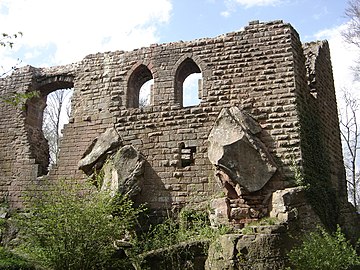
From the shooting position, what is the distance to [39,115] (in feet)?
40.9

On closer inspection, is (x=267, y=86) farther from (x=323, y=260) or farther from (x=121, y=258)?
(x=121, y=258)

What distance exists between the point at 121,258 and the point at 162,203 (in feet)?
7.05

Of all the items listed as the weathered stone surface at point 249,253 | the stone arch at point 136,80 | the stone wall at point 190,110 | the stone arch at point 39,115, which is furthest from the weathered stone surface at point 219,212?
the stone arch at point 39,115

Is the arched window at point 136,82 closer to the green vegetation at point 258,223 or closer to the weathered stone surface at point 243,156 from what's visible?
the weathered stone surface at point 243,156

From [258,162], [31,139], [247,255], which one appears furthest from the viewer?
[31,139]

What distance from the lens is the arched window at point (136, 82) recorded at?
10.8m

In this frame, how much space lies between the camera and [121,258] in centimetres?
771

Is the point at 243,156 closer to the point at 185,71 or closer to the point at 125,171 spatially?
the point at 125,171

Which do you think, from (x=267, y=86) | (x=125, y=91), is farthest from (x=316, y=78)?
(x=125, y=91)

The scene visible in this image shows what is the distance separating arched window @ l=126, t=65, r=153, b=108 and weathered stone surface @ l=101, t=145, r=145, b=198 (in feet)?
4.55

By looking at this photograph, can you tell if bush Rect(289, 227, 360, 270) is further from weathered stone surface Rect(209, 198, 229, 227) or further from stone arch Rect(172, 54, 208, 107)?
stone arch Rect(172, 54, 208, 107)

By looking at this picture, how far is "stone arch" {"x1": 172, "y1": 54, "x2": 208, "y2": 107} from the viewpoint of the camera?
10031mm

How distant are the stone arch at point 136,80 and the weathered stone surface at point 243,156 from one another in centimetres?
252

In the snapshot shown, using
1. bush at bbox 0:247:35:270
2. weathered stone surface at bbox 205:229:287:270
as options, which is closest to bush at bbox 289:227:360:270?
weathered stone surface at bbox 205:229:287:270
